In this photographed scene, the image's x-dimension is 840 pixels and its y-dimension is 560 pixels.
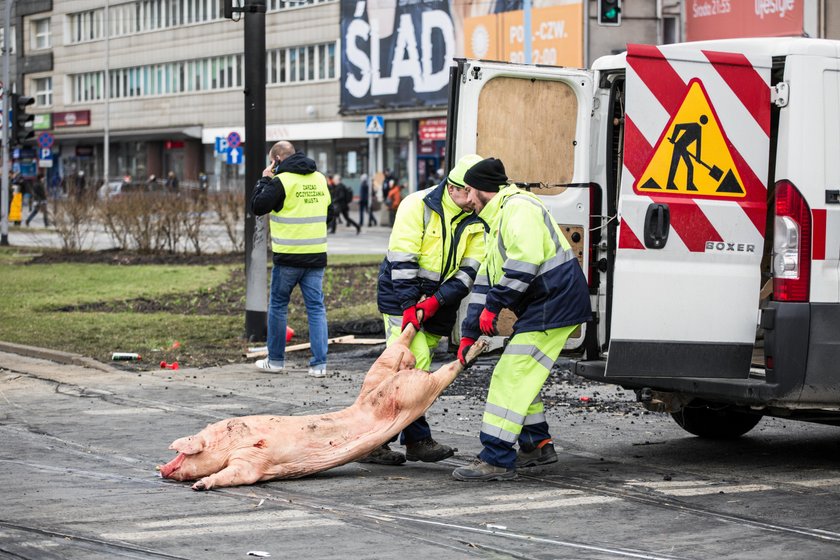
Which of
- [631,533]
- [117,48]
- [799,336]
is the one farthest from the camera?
[117,48]

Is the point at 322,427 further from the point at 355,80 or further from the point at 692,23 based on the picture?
the point at 355,80

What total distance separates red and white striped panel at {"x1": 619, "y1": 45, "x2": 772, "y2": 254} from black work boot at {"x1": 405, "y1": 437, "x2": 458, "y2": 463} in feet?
5.33

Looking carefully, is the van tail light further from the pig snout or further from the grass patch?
the grass patch

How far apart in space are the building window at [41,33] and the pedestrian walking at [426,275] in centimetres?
7928

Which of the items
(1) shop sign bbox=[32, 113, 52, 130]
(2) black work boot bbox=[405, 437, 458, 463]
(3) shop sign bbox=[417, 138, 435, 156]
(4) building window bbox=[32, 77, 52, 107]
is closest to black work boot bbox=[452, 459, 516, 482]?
(2) black work boot bbox=[405, 437, 458, 463]

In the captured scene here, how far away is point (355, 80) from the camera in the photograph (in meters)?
55.8

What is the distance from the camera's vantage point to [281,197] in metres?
11.5

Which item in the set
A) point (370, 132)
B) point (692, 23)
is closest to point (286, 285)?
point (692, 23)

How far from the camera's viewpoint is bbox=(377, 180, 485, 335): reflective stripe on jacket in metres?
7.70

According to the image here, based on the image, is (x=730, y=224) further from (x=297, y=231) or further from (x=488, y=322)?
(x=297, y=231)

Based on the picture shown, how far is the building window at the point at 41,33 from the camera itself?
272 ft

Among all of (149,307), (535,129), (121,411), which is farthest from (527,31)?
(535,129)

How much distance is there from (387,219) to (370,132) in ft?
13.9

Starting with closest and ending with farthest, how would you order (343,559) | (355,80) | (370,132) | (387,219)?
1. (343,559)
2. (370,132)
3. (387,219)
4. (355,80)
